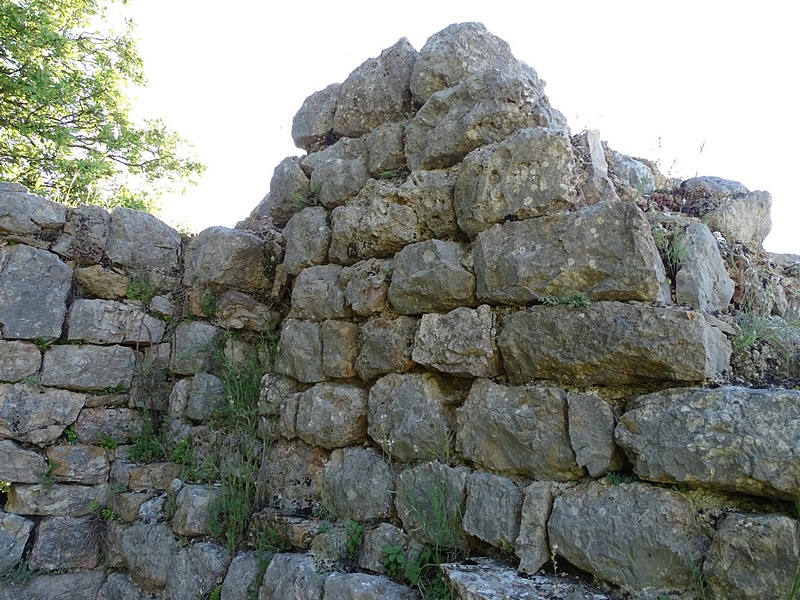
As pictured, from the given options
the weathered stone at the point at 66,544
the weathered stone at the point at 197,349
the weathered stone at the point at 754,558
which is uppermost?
the weathered stone at the point at 197,349

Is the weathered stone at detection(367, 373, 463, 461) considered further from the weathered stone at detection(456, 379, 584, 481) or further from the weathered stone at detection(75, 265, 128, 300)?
the weathered stone at detection(75, 265, 128, 300)

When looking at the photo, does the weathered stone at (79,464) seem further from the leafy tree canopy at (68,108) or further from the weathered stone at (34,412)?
the leafy tree canopy at (68,108)

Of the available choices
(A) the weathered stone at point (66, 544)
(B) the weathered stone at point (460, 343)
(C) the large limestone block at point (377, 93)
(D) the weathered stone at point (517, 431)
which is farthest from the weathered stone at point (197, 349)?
(D) the weathered stone at point (517, 431)

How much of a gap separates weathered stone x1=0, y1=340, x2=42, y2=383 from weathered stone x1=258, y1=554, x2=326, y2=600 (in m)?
2.32

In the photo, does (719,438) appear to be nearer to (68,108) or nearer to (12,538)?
(12,538)

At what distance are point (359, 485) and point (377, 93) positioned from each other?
7.82 ft

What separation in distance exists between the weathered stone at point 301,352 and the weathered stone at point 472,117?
1.14 m

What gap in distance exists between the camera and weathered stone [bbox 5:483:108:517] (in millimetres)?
3650

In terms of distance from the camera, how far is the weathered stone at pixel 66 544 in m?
3.61

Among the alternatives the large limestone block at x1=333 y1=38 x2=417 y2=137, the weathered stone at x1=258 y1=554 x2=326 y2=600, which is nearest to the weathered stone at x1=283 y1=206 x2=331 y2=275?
the large limestone block at x1=333 y1=38 x2=417 y2=137

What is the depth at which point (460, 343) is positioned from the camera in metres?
2.48

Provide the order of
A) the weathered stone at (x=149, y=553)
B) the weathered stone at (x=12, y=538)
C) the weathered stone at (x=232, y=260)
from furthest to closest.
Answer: the weathered stone at (x=232, y=260) → the weathered stone at (x=12, y=538) → the weathered stone at (x=149, y=553)

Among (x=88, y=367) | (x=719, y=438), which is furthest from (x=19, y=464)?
(x=719, y=438)

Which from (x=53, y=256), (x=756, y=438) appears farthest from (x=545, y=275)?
(x=53, y=256)
